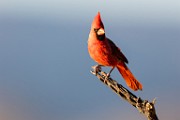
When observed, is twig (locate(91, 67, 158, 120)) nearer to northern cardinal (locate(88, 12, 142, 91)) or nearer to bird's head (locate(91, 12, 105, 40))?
northern cardinal (locate(88, 12, 142, 91))

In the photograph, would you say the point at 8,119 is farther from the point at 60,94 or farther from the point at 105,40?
the point at 105,40

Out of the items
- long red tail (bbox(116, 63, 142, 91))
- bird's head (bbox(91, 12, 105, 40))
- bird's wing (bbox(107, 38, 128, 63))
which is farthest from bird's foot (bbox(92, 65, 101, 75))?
bird's head (bbox(91, 12, 105, 40))

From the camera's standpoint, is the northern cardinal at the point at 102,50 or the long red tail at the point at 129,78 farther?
the long red tail at the point at 129,78

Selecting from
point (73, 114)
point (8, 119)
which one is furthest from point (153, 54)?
point (8, 119)

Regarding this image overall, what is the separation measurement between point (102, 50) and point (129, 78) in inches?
10.7

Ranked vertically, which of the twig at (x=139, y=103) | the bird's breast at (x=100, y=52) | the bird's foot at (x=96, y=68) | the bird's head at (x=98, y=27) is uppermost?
the bird's foot at (x=96, y=68)

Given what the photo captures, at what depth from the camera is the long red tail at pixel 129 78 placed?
2615 mm

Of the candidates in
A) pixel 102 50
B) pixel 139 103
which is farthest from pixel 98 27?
pixel 139 103

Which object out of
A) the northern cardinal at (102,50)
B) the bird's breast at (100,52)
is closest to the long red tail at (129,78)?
the northern cardinal at (102,50)

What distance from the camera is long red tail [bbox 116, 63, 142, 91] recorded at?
2.62 meters

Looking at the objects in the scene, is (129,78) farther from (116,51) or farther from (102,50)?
(102,50)

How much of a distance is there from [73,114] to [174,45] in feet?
90.8

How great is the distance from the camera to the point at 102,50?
252 centimetres

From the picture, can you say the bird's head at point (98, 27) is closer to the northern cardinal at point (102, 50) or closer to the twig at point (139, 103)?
the northern cardinal at point (102, 50)
